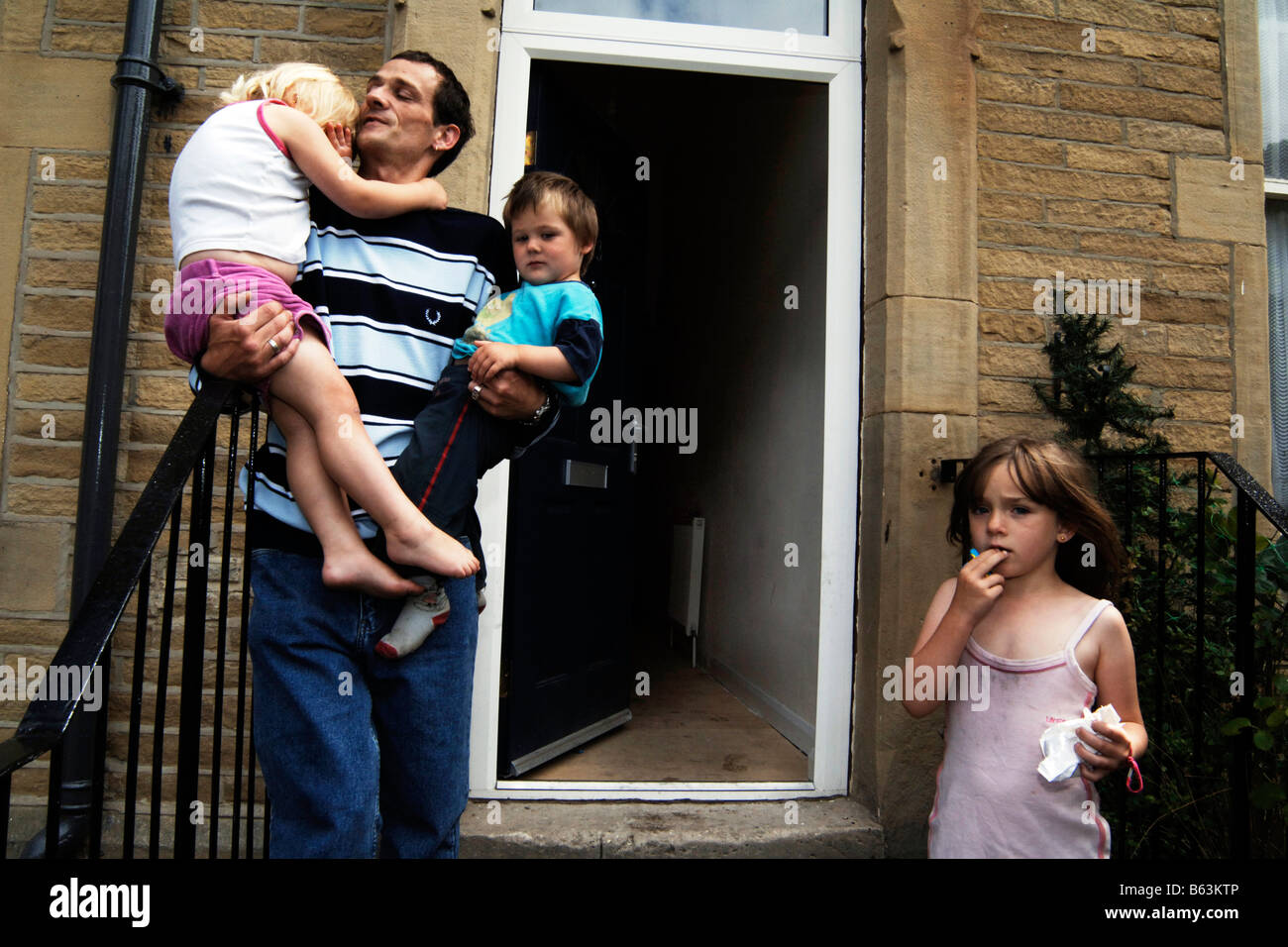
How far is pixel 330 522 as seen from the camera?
1313 mm

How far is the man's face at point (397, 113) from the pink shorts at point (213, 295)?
0.34 metres

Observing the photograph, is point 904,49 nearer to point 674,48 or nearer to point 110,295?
point 674,48

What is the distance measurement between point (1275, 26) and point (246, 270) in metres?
4.24

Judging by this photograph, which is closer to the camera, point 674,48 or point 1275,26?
point 674,48

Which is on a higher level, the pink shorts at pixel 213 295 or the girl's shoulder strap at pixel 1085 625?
the pink shorts at pixel 213 295

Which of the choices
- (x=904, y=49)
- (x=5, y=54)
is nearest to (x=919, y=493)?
(x=904, y=49)

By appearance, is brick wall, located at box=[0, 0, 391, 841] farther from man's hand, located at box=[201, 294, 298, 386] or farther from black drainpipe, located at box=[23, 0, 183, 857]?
man's hand, located at box=[201, 294, 298, 386]

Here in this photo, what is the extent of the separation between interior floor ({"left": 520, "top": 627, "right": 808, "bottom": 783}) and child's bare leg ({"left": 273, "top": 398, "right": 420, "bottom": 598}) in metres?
1.95

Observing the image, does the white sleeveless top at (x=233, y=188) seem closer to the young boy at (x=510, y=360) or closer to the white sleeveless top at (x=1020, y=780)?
the young boy at (x=510, y=360)

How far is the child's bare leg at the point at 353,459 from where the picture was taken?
132 cm

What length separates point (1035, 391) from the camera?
297 centimetres
